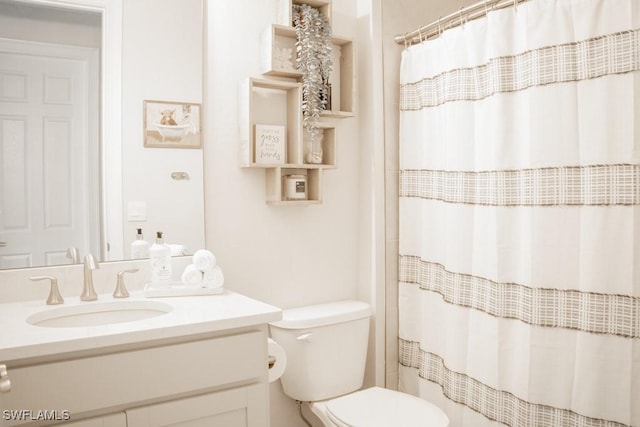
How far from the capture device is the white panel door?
64.6 inches

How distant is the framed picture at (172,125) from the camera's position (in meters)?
1.88

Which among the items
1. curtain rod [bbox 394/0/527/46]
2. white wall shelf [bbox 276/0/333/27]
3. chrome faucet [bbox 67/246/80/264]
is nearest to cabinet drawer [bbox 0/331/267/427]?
chrome faucet [bbox 67/246/80/264]

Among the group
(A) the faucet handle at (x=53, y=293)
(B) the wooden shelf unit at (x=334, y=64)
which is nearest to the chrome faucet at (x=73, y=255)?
(A) the faucet handle at (x=53, y=293)

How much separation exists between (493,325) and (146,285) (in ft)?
4.14

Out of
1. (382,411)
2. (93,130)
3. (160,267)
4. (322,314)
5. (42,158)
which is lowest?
(382,411)

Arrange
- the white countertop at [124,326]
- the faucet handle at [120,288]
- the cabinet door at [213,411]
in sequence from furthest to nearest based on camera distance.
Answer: the faucet handle at [120,288] < the cabinet door at [213,411] < the white countertop at [124,326]

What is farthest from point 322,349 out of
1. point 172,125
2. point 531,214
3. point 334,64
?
point 334,64

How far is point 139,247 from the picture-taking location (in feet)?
6.16

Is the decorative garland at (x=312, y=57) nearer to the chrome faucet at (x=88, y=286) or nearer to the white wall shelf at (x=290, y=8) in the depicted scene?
the white wall shelf at (x=290, y=8)

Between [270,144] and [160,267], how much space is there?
654 millimetres

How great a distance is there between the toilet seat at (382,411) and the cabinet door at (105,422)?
768 mm

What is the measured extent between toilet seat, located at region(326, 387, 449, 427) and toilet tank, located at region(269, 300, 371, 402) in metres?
0.12

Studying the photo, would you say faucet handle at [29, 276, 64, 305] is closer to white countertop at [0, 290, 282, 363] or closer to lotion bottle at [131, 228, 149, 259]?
white countertop at [0, 290, 282, 363]

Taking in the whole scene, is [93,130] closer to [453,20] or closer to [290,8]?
[290,8]
